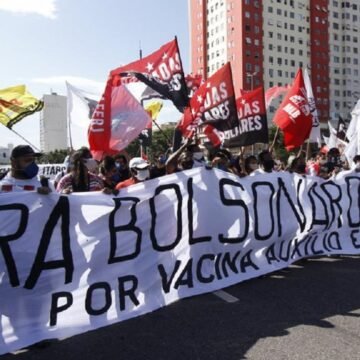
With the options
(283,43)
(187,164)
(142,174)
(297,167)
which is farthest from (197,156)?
(283,43)

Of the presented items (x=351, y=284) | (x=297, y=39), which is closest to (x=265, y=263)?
(x=351, y=284)

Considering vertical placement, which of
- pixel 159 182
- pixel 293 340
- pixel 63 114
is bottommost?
pixel 293 340

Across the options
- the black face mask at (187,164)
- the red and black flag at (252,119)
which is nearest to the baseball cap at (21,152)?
the black face mask at (187,164)

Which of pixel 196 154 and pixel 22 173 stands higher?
pixel 196 154

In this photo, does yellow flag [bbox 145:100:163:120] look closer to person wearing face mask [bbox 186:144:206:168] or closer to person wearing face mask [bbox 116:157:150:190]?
person wearing face mask [bbox 186:144:206:168]

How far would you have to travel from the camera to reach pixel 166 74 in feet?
27.2

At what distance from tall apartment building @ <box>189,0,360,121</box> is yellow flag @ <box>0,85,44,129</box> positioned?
8030cm

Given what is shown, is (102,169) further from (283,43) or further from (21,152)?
(283,43)

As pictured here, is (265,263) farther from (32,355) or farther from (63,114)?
(63,114)

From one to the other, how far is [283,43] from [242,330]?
98.2 m

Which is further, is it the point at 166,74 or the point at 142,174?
the point at 166,74

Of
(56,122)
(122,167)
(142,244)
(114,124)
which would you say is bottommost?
(142,244)

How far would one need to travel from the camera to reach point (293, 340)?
157 inches

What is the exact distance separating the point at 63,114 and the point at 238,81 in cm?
6829
